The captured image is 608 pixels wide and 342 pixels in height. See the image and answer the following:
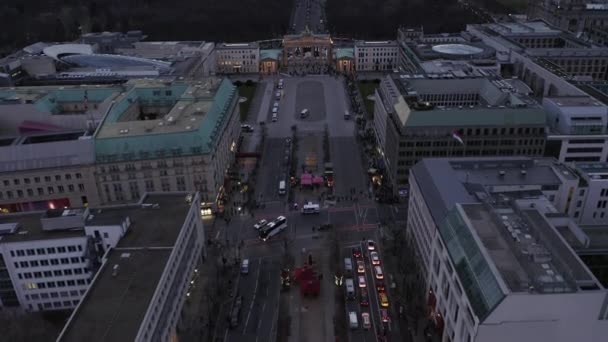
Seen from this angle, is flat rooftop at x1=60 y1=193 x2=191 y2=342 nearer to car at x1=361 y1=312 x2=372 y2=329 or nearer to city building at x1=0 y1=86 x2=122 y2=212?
city building at x1=0 y1=86 x2=122 y2=212

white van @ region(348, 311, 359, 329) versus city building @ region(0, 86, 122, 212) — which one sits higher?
city building @ region(0, 86, 122, 212)

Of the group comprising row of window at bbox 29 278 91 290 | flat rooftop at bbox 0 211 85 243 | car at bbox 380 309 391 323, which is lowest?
car at bbox 380 309 391 323

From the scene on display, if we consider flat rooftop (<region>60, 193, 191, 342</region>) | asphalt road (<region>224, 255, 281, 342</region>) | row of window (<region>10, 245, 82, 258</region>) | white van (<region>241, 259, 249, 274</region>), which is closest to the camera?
flat rooftop (<region>60, 193, 191, 342</region>)

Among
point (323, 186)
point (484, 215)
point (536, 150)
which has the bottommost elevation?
point (323, 186)

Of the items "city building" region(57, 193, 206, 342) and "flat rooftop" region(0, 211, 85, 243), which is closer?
"city building" region(57, 193, 206, 342)

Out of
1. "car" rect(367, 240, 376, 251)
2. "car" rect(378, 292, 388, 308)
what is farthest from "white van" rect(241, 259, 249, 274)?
"car" rect(378, 292, 388, 308)

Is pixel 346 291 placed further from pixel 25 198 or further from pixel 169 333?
pixel 25 198

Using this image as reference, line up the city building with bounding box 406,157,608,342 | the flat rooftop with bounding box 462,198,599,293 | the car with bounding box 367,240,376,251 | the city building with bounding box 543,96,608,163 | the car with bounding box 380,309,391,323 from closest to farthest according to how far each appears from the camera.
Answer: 1. the city building with bounding box 406,157,608,342
2. the flat rooftop with bounding box 462,198,599,293
3. the car with bounding box 380,309,391,323
4. the car with bounding box 367,240,376,251
5. the city building with bounding box 543,96,608,163

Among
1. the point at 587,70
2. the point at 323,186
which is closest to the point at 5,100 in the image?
the point at 323,186
